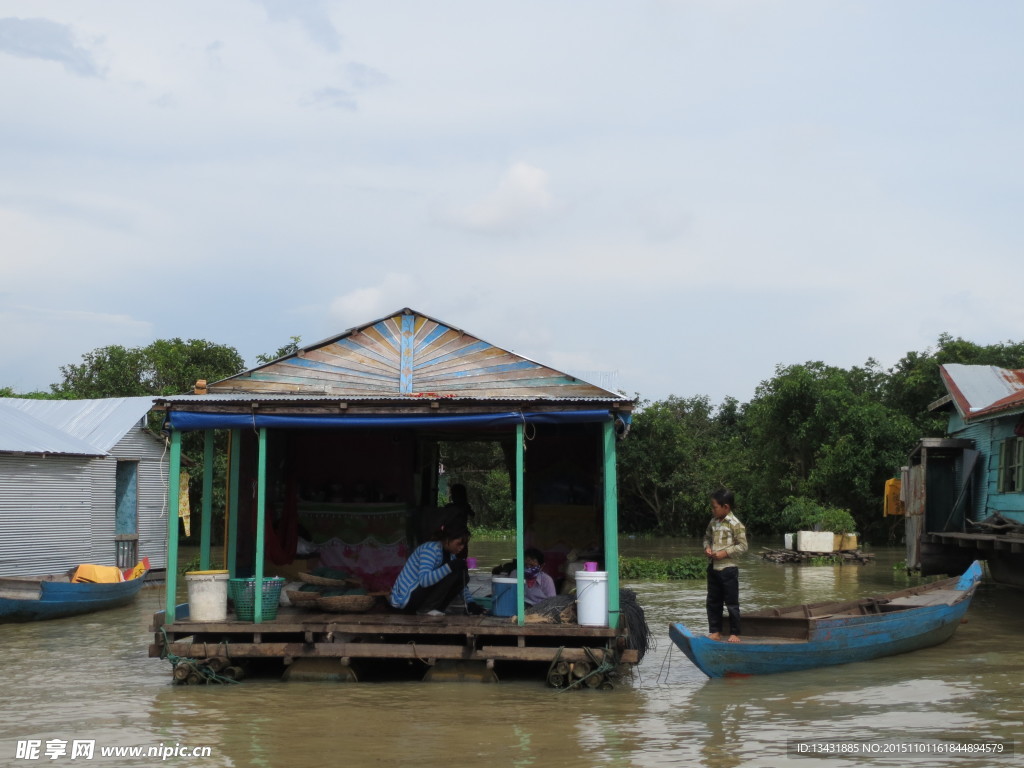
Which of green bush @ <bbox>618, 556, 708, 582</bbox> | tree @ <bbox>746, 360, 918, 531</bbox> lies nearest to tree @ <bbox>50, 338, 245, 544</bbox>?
green bush @ <bbox>618, 556, 708, 582</bbox>

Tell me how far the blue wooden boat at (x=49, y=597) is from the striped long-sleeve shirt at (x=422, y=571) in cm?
795

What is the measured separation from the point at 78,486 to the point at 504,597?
1205 cm

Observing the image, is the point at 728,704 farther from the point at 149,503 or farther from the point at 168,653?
the point at 149,503

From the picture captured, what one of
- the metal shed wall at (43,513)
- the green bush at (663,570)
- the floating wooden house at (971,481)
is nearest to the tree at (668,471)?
the green bush at (663,570)

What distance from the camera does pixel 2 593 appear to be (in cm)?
1582

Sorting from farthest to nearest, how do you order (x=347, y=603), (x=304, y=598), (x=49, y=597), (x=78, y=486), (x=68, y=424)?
(x=68, y=424), (x=78, y=486), (x=49, y=597), (x=304, y=598), (x=347, y=603)

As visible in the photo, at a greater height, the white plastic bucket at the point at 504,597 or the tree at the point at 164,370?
the tree at the point at 164,370

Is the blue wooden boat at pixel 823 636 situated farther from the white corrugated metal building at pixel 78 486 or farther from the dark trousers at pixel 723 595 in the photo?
the white corrugated metal building at pixel 78 486

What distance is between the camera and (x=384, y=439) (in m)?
13.2

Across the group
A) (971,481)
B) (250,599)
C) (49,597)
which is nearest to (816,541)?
(971,481)

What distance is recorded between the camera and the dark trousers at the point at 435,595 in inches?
429

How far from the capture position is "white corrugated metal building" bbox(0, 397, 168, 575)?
707 inches

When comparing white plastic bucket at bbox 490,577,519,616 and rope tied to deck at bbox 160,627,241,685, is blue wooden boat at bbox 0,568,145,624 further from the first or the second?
white plastic bucket at bbox 490,577,519,616

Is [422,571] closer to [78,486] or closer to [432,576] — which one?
[432,576]
